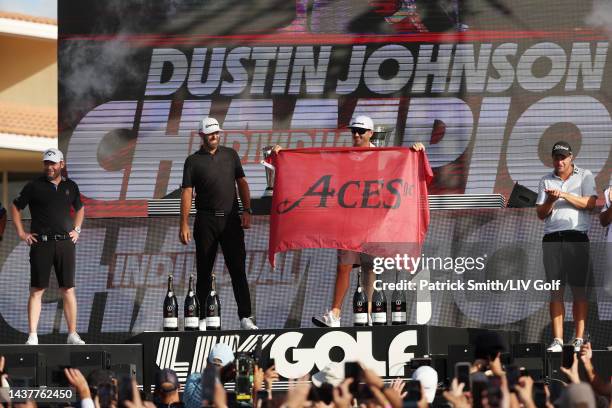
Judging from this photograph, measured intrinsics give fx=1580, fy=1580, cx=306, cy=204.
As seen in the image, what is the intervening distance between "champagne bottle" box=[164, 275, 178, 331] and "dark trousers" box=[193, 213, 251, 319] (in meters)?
0.33

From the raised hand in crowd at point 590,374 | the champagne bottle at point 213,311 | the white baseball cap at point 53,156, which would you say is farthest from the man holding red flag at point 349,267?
the raised hand in crowd at point 590,374

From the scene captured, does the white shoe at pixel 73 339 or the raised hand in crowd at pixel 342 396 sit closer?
the raised hand in crowd at pixel 342 396

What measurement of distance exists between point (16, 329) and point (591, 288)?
540 cm

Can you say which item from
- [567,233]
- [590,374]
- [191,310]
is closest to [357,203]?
[191,310]

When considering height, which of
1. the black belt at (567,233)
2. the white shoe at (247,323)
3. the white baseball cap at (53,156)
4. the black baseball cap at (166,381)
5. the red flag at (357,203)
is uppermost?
the white baseball cap at (53,156)

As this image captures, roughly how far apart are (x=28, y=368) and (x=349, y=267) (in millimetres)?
2770

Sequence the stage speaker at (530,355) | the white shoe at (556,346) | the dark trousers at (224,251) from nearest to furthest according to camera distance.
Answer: the stage speaker at (530,355), the white shoe at (556,346), the dark trousers at (224,251)

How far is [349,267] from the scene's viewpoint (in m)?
13.2

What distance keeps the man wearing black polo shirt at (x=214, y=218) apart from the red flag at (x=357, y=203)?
43cm

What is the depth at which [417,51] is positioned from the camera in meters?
Answer: 17.2

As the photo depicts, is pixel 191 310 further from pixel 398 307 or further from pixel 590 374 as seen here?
pixel 590 374

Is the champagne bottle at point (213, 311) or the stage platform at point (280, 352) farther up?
the champagne bottle at point (213, 311)

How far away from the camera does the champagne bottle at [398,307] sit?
12.8m

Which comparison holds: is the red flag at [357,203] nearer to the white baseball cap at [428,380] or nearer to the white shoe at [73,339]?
the white shoe at [73,339]
